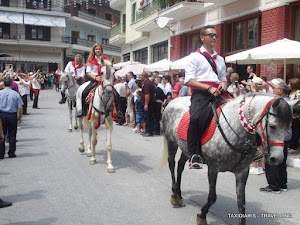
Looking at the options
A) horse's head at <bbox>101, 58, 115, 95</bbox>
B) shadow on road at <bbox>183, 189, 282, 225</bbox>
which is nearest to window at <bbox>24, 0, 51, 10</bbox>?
horse's head at <bbox>101, 58, 115, 95</bbox>

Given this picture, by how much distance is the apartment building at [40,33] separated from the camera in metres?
43.7

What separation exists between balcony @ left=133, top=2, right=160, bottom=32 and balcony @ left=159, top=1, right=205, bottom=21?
2.33 meters

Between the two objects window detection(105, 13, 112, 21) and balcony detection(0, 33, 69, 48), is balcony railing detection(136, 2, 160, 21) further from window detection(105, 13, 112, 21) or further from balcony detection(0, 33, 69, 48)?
window detection(105, 13, 112, 21)

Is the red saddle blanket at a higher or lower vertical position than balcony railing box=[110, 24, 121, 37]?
lower

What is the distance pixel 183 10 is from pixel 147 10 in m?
6.06

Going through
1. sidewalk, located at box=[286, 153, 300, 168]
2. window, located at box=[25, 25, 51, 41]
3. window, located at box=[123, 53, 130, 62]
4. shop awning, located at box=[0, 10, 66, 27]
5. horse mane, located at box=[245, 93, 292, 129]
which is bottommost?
sidewalk, located at box=[286, 153, 300, 168]

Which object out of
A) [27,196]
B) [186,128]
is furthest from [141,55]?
[186,128]

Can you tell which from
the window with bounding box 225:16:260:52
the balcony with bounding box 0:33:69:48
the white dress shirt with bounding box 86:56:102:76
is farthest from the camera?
the balcony with bounding box 0:33:69:48

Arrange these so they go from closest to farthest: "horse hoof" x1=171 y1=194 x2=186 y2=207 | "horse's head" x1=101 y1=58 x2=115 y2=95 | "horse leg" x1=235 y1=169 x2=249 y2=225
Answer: "horse leg" x1=235 y1=169 x2=249 y2=225
"horse hoof" x1=171 y1=194 x2=186 y2=207
"horse's head" x1=101 y1=58 x2=115 y2=95

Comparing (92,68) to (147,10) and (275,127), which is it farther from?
(147,10)

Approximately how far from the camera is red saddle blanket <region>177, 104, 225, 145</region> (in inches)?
161

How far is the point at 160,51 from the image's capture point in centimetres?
2239

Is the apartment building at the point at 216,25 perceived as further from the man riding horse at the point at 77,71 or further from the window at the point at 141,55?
the man riding horse at the point at 77,71

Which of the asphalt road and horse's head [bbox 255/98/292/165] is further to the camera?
the asphalt road
